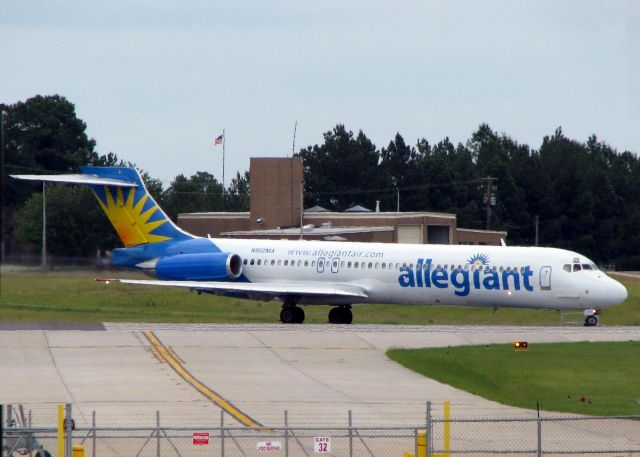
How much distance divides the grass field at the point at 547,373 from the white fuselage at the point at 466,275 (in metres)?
7.30

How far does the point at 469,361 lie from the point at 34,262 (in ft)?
65.6

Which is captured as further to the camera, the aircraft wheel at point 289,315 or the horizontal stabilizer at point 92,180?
the aircraft wheel at point 289,315

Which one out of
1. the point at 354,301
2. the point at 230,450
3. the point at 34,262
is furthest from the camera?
the point at 354,301

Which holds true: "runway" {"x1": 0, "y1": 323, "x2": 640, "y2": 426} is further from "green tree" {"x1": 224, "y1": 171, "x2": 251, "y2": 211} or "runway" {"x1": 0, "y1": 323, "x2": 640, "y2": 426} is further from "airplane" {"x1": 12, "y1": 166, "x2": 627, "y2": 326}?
"green tree" {"x1": 224, "y1": 171, "x2": 251, "y2": 211}

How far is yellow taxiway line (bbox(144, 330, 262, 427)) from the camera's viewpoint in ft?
90.8

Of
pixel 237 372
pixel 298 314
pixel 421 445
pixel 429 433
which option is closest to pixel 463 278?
pixel 298 314

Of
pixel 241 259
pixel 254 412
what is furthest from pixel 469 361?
pixel 241 259

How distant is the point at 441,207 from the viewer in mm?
131125

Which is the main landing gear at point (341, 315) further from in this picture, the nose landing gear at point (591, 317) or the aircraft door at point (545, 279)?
the nose landing gear at point (591, 317)

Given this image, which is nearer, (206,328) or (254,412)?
(254,412)

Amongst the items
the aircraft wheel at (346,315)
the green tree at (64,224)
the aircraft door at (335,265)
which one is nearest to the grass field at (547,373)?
the green tree at (64,224)

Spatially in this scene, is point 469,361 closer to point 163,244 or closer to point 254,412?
point 254,412

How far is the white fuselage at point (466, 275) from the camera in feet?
161

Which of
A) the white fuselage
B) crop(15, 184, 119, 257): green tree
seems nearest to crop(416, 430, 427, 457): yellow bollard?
crop(15, 184, 119, 257): green tree
